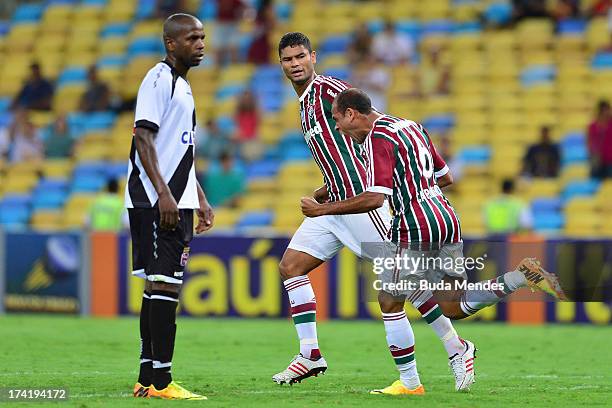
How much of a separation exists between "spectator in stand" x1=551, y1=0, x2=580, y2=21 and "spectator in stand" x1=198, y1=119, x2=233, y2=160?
5.38m

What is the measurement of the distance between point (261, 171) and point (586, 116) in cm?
482

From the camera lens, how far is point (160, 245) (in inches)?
327

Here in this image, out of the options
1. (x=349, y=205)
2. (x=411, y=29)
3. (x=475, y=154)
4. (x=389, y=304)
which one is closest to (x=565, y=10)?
(x=411, y=29)

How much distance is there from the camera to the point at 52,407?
312 inches

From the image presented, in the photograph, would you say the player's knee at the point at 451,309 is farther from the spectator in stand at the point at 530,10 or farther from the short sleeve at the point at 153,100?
the spectator in stand at the point at 530,10

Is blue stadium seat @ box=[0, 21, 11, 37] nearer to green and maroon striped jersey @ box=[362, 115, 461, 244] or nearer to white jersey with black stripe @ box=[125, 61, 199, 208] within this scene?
white jersey with black stripe @ box=[125, 61, 199, 208]

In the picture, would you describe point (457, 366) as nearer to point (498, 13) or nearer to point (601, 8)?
point (601, 8)

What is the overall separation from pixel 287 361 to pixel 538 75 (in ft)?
32.9

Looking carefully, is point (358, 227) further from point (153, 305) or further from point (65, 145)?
point (65, 145)

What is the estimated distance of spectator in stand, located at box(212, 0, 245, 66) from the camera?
22.0 m

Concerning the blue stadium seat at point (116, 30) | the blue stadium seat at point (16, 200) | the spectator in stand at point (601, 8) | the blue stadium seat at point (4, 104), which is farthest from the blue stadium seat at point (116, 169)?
the spectator in stand at point (601, 8)

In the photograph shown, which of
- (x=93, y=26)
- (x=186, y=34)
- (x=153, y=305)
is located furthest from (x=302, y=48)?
(x=93, y=26)

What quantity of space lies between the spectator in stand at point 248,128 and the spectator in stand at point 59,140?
2706 mm

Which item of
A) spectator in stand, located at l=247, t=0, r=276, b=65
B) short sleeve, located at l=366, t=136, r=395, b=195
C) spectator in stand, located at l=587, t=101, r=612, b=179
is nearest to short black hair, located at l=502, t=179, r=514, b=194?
spectator in stand, located at l=587, t=101, r=612, b=179
